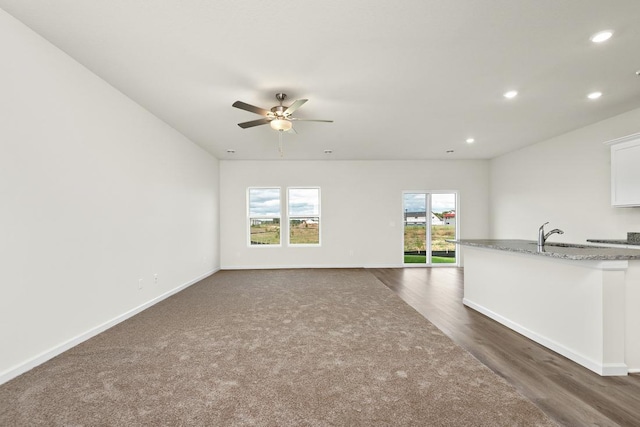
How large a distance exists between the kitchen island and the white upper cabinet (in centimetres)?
174

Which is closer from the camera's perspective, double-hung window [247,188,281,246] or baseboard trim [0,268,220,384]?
baseboard trim [0,268,220,384]

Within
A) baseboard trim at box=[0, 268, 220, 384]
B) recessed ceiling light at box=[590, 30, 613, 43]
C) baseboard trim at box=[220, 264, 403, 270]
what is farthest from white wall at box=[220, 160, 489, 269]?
recessed ceiling light at box=[590, 30, 613, 43]

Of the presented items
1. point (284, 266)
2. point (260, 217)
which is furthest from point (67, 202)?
point (284, 266)

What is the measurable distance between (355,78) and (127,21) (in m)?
2.06

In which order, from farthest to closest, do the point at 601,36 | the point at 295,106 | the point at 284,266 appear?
the point at 284,266 → the point at 295,106 → the point at 601,36

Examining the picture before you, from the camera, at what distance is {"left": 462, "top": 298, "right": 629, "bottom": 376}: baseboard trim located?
2186mm

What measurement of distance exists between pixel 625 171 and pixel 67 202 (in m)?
6.63

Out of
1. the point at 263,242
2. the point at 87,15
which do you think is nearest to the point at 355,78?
the point at 87,15

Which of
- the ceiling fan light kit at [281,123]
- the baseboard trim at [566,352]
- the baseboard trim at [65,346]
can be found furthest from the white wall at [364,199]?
the baseboard trim at [566,352]

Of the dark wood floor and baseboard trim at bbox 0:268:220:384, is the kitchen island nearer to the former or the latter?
the dark wood floor

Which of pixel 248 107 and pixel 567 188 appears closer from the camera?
pixel 248 107

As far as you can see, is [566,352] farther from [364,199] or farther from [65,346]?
[364,199]

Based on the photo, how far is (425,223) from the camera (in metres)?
7.17

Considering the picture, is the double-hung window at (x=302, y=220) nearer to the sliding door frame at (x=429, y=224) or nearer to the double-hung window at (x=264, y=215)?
the double-hung window at (x=264, y=215)
